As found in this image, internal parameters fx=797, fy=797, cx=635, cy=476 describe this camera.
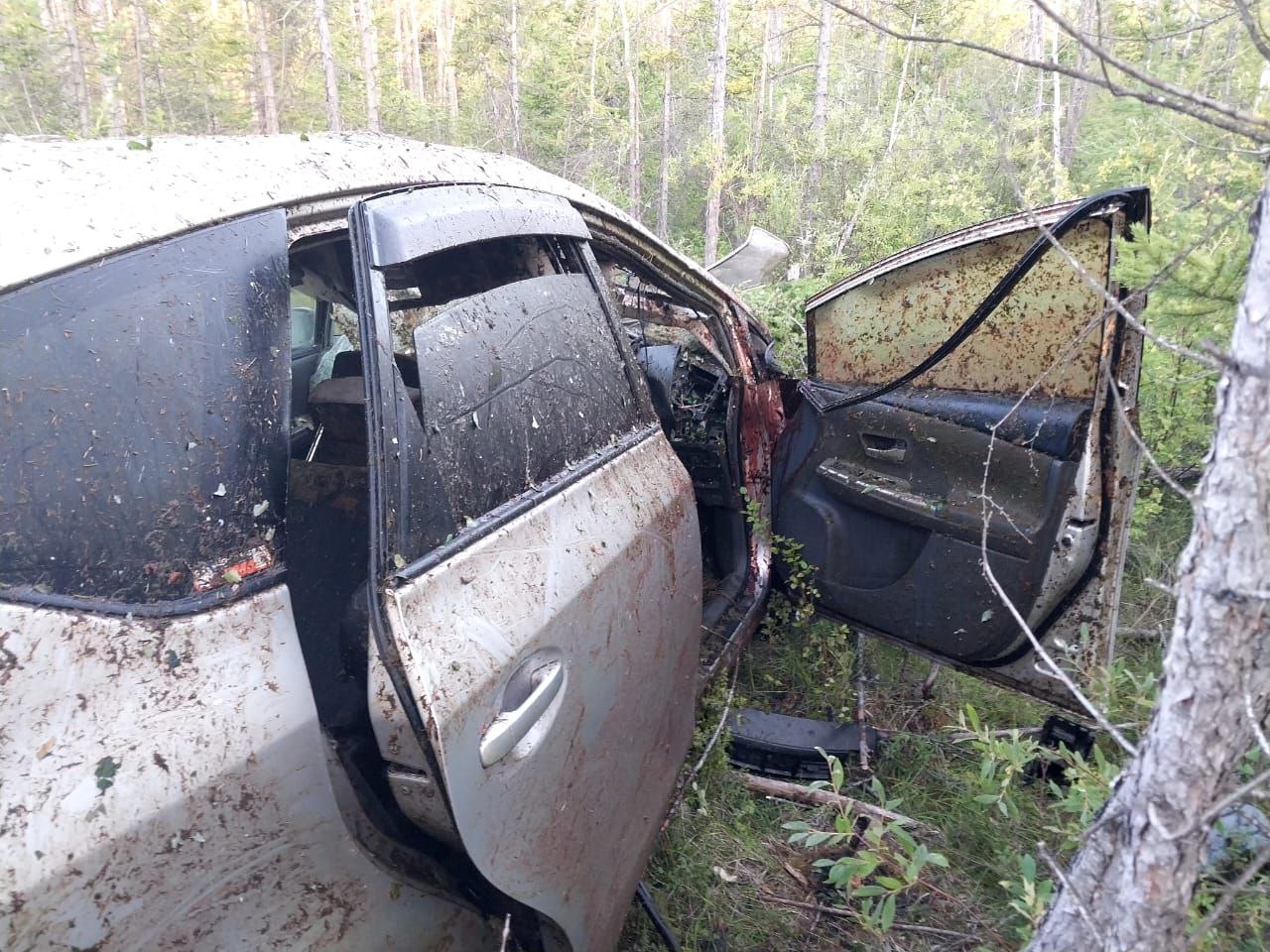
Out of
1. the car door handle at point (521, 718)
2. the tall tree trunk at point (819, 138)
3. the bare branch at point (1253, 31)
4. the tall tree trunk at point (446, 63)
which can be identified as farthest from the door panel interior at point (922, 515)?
the tall tree trunk at point (446, 63)

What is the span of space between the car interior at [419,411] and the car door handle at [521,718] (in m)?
0.15

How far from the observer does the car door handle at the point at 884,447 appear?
2518mm

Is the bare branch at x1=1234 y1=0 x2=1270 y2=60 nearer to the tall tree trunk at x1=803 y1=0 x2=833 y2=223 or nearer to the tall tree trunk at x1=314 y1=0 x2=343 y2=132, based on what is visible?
the tall tree trunk at x1=803 y1=0 x2=833 y2=223

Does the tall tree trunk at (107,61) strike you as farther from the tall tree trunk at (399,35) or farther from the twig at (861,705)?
the twig at (861,705)

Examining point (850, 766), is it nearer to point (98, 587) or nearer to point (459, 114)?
point (98, 587)

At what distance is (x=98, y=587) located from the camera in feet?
3.53

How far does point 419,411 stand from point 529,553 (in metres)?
0.33

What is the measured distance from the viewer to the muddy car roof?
1118mm

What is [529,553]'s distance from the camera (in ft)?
4.97

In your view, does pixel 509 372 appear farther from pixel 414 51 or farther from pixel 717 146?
pixel 414 51

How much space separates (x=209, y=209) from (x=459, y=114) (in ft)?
60.4

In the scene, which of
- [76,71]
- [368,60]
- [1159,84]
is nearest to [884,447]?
[1159,84]

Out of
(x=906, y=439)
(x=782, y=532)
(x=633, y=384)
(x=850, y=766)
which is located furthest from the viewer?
(x=782, y=532)

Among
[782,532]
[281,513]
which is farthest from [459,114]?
[281,513]
